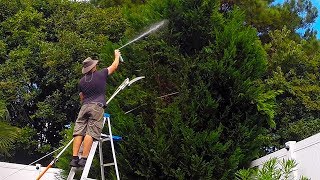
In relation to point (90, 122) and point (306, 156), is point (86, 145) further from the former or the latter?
point (306, 156)

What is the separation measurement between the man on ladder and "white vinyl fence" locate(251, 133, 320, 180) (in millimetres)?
2171

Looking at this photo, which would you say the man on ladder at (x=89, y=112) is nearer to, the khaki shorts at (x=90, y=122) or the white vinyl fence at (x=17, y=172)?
the khaki shorts at (x=90, y=122)

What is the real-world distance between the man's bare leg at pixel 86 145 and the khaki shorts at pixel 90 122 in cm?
4

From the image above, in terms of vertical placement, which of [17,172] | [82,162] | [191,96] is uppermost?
[82,162]

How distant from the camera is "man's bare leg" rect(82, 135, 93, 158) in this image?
4.72 metres

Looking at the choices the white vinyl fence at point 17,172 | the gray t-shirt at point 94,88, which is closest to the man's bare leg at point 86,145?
the gray t-shirt at point 94,88

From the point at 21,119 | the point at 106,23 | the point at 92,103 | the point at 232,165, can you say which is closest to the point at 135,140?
the point at 232,165

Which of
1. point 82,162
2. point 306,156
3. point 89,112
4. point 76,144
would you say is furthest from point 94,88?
point 306,156

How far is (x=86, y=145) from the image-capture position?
475 centimetres

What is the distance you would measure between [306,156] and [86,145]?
2341 mm

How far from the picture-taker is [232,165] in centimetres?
644

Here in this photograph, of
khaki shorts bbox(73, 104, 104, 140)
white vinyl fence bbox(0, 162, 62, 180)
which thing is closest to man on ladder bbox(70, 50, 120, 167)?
khaki shorts bbox(73, 104, 104, 140)

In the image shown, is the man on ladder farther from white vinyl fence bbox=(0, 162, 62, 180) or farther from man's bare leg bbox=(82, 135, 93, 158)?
white vinyl fence bbox=(0, 162, 62, 180)

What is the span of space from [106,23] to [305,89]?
6755mm
